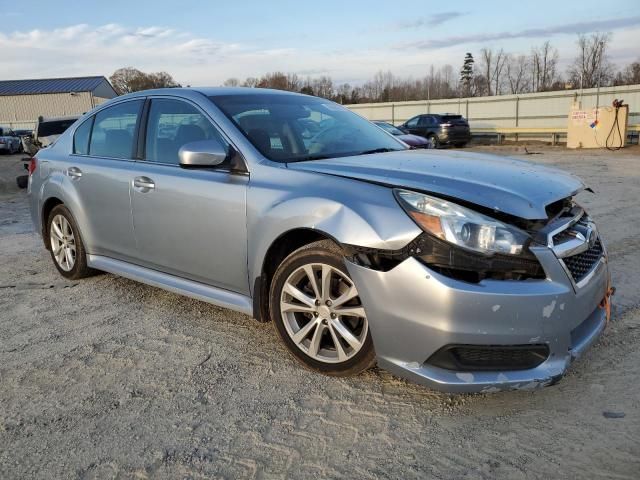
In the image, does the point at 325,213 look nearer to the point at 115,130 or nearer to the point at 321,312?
the point at 321,312

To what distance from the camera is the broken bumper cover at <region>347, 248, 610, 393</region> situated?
8.12 ft

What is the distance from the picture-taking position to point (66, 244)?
16.3ft

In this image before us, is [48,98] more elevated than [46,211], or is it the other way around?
[48,98]

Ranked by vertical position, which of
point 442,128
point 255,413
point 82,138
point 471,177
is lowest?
point 255,413

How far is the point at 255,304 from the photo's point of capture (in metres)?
3.32

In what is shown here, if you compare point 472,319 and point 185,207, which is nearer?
point 472,319

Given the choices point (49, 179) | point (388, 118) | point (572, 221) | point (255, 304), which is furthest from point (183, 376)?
point (388, 118)

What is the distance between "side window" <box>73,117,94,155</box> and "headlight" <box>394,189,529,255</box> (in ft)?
11.0

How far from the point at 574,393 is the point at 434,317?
95 cm

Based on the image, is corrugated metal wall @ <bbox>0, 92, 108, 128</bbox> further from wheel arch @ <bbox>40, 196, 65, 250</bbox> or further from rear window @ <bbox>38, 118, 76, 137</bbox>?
wheel arch @ <bbox>40, 196, 65, 250</bbox>

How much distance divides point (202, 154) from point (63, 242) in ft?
7.86

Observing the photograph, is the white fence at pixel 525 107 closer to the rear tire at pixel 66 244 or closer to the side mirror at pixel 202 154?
the rear tire at pixel 66 244

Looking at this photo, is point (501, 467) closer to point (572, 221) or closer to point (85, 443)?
point (572, 221)

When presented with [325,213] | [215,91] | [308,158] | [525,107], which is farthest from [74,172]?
[525,107]
